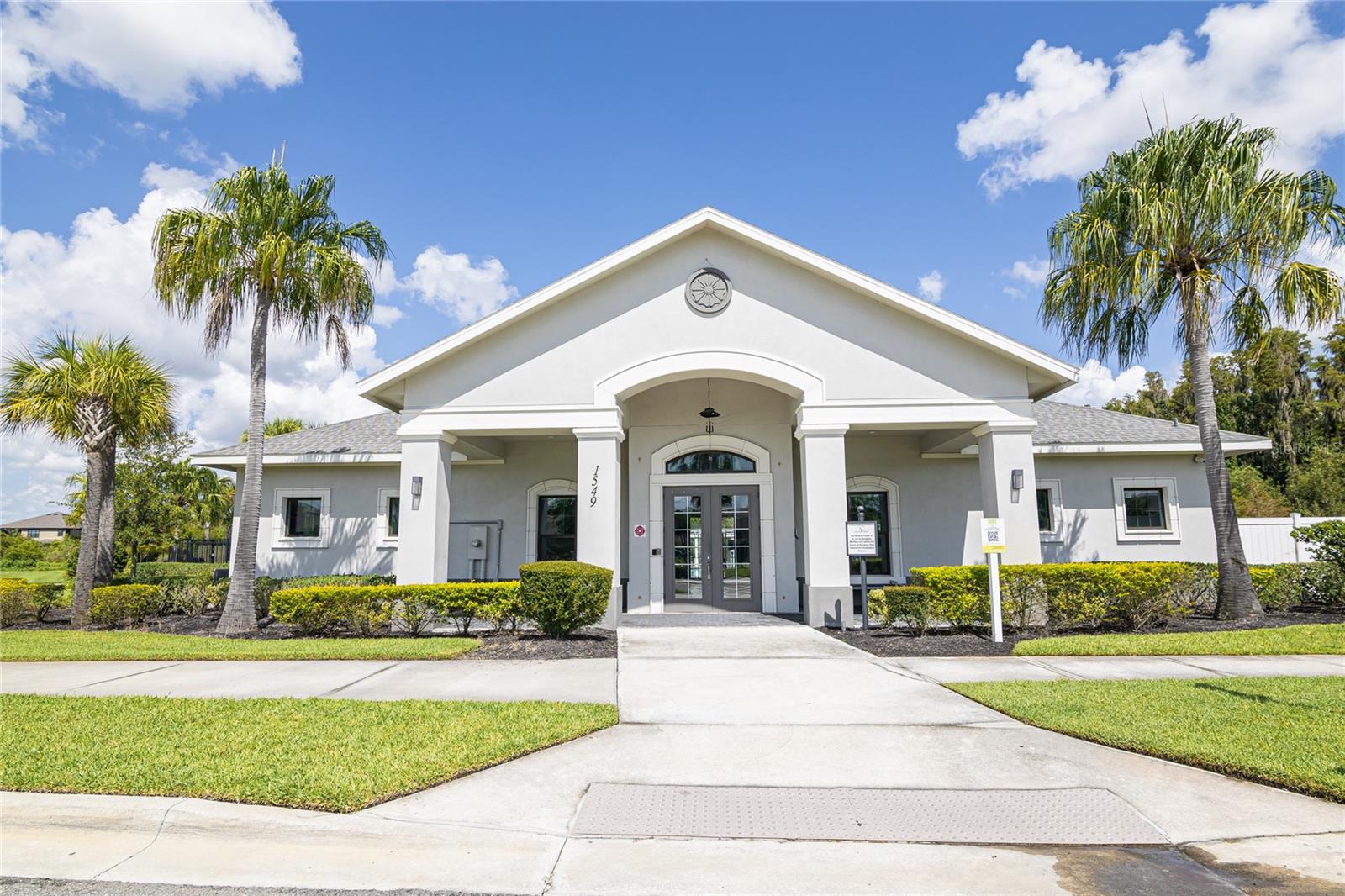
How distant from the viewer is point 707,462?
609 inches

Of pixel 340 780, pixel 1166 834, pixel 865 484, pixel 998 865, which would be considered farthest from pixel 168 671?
pixel 865 484

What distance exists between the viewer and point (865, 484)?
16.4 metres

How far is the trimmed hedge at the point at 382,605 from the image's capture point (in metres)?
11.6

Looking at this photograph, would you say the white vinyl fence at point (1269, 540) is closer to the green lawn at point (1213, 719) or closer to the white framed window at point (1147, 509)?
the white framed window at point (1147, 509)

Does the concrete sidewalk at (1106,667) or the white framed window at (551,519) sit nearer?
the concrete sidewalk at (1106,667)

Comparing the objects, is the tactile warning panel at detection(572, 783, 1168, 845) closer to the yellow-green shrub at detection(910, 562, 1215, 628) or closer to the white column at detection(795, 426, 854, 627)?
the yellow-green shrub at detection(910, 562, 1215, 628)

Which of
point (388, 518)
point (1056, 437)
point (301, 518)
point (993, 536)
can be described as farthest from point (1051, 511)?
point (301, 518)

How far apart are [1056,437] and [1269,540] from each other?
5763 millimetres

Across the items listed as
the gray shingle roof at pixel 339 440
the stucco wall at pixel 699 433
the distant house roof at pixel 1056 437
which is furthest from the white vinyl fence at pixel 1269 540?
the gray shingle roof at pixel 339 440

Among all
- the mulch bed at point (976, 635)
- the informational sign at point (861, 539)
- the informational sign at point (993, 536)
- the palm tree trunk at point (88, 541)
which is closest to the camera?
the mulch bed at point (976, 635)

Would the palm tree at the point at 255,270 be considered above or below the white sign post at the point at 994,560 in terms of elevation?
above

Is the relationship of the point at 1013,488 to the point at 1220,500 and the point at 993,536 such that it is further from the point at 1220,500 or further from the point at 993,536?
the point at 1220,500

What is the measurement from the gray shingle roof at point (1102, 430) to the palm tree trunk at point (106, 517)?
1837 cm

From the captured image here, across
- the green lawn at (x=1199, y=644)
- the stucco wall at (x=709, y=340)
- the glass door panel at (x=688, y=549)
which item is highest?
the stucco wall at (x=709, y=340)
